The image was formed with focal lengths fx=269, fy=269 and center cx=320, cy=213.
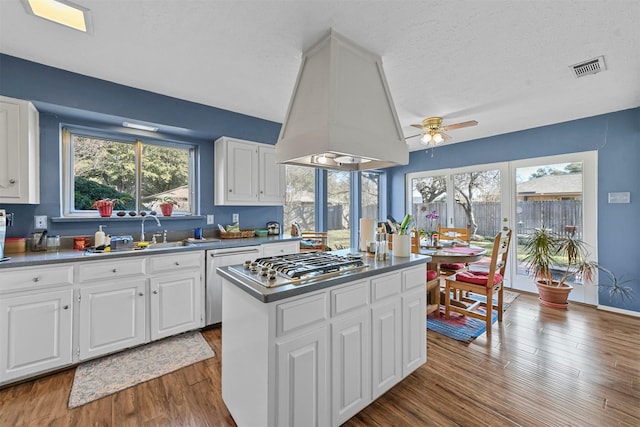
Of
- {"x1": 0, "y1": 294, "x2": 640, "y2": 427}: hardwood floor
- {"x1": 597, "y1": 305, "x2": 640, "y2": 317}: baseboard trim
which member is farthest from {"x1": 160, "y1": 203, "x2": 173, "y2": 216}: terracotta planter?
{"x1": 597, "y1": 305, "x2": 640, "y2": 317}: baseboard trim

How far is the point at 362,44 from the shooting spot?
77.8 inches

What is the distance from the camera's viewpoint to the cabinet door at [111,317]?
2.15 meters

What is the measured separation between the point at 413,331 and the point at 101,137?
3.56 m

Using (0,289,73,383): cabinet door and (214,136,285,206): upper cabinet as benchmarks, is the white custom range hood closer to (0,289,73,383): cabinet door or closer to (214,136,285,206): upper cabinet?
(214,136,285,206): upper cabinet

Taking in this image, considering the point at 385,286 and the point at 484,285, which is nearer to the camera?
the point at 385,286

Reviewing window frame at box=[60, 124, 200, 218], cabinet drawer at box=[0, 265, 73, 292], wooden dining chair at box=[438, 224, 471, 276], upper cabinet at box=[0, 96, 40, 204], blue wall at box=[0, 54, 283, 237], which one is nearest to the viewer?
cabinet drawer at box=[0, 265, 73, 292]

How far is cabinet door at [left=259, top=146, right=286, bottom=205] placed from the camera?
350cm

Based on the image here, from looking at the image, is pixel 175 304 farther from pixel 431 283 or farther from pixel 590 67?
pixel 590 67

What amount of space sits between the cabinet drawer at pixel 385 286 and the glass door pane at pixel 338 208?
3037 mm

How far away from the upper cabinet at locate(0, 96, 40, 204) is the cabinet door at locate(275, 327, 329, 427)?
2508 mm

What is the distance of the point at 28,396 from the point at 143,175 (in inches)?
83.5

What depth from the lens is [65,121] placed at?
260 centimetres

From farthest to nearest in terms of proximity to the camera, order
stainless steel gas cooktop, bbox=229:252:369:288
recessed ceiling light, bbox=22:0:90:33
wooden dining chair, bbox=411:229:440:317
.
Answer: wooden dining chair, bbox=411:229:440:317 → recessed ceiling light, bbox=22:0:90:33 → stainless steel gas cooktop, bbox=229:252:369:288

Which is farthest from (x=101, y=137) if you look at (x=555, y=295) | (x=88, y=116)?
(x=555, y=295)
